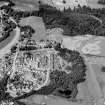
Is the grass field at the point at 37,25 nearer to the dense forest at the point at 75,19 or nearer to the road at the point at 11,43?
the dense forest at the point at 75,19

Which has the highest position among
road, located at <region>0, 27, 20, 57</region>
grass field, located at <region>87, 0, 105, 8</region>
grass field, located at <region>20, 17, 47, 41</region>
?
grass field, located at <region>87, 0, 105, 8</region>

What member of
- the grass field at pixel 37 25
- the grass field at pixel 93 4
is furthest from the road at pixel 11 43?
the grass field at pixel 93 4

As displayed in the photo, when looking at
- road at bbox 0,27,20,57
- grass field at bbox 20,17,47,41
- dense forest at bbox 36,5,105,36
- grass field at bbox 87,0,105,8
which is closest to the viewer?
road at bbox 0,27,20,57

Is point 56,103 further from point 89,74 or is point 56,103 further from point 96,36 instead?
point 96,36

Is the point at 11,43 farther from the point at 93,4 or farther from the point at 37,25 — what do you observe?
the point at 93,4

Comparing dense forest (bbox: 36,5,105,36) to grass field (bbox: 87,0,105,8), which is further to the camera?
grass field (bbox: 87,0,105,8)

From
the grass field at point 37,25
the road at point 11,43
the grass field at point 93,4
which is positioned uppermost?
the grass field at point 93,4

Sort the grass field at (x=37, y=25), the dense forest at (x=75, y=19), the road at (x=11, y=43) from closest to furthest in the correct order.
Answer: the road at (x=11, y=43)
the grass field at (x=37, y=25)
the dense forest at (x=75, y=19)

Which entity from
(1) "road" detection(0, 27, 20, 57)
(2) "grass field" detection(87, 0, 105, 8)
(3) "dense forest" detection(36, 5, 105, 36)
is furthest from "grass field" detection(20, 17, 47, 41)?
(2) "grass field" detection(87, 0, 105, 8)

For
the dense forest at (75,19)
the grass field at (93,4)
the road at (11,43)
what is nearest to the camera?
the road at (11,43)

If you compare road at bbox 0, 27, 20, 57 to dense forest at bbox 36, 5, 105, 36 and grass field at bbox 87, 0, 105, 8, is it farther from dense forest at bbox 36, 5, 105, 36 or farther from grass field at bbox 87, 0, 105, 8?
grass field at bbox 87, 0, 105, 8

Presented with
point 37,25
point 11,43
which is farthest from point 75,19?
point 11,43

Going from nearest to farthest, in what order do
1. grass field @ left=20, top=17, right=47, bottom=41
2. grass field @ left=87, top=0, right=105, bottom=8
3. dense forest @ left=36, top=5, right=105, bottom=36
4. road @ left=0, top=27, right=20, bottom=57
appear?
road @ left=0, top=27, right=20, bottom=57
grass field @ left=20, top=17, right=47, bottom=41
dense forest @ left=36, top=5, right=105, bottom=36
grass field @ left=87, top=0, right=105, bottom=8
